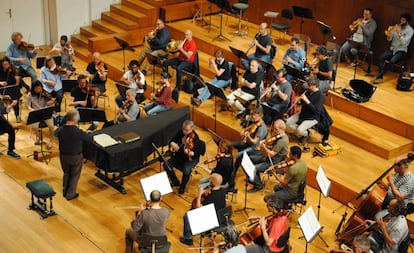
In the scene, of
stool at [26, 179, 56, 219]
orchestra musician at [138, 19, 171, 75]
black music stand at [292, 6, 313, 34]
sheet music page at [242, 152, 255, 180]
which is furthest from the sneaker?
black music stand at [292, 6, 313, 34]

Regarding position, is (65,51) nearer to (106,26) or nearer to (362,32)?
(106,26)

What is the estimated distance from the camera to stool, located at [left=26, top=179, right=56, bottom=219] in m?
9.58

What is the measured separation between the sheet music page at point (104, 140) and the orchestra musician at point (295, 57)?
3.86 meters

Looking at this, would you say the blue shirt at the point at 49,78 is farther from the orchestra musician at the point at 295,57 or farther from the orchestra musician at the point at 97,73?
the orchestra musician at the point at 295,57

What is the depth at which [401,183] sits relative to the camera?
9164 millimetres

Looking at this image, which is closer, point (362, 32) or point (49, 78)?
point (49, 78)

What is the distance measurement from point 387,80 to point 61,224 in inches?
272

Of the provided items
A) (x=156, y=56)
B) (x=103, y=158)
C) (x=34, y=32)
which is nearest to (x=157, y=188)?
(x=103, y=158)

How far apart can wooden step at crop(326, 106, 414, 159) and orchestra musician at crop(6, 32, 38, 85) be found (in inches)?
234

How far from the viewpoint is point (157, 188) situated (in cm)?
905

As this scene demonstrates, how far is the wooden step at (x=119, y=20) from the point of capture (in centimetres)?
1587

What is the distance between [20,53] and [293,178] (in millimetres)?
6515

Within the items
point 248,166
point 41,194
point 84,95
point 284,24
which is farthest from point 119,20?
point 248,166

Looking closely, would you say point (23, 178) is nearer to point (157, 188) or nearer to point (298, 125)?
point (157, 188)
